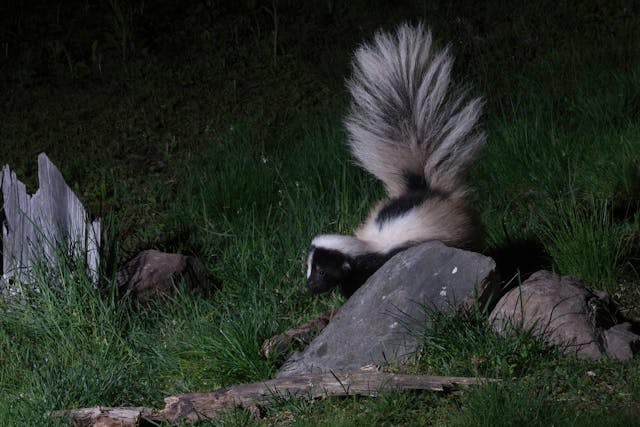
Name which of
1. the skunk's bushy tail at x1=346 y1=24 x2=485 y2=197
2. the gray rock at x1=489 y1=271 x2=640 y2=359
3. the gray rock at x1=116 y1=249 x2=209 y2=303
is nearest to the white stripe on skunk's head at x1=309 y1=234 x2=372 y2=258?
the skunk's bushy tail at x1=346 y1=24 x2=485 y2=197

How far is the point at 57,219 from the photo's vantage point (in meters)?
4.88

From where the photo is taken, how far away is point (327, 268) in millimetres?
4504

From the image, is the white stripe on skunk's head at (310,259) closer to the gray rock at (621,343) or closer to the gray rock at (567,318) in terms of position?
the gray rock at (567,318)

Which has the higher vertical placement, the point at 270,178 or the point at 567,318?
the point at 270,178

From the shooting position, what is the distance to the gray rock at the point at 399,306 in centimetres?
390

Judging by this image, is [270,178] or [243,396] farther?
[270,178]

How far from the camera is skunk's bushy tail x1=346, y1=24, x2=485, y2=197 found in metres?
4.66

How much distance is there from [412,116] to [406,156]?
0.65 feet

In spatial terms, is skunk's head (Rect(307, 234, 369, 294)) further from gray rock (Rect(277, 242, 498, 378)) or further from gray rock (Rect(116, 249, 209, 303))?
gray rock (Rect(116, 249, 209, 303))

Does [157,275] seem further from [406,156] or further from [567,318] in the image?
[567,318]

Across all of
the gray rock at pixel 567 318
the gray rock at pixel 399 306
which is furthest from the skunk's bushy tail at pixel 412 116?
the gray rock at pixel 567 318

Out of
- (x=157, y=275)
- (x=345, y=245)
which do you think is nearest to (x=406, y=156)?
(x=345, y=245)

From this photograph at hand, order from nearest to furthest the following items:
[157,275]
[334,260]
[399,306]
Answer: [399,306] → [334,260] → [157,275]

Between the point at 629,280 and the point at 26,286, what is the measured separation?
293cm
